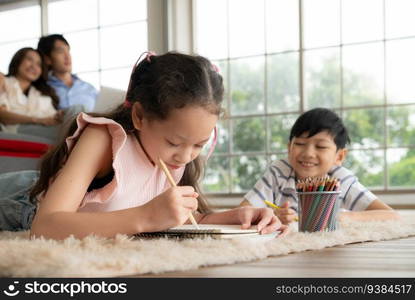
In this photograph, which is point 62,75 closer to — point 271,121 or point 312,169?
point 271,121

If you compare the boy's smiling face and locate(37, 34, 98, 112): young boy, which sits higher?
locate(37, 34, 98, 112): young boy

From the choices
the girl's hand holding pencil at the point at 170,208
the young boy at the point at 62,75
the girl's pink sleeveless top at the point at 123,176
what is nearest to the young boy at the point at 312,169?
the girl's pink sleeveless top at the point at 123,176

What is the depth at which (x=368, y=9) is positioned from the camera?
14.9ft

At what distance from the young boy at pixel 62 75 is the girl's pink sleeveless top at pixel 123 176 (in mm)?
2631

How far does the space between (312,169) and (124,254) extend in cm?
136

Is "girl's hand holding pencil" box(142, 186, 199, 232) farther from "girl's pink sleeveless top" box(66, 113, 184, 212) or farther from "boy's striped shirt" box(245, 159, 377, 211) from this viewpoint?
"boy's striped shirt" box(245, 159, 377, 211)

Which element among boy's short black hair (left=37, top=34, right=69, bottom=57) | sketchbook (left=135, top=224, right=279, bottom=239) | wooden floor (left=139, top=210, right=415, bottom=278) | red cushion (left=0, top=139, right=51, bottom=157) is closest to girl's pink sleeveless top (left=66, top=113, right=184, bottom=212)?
sketchbook (left=135, top=224, right=279, bottom=239)

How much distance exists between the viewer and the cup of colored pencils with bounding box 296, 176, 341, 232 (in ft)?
4.53

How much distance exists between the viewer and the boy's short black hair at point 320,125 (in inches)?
85.0

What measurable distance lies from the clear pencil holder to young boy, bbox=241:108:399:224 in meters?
0.68

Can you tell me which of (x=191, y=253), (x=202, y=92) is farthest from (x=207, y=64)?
(x=191, y=253)

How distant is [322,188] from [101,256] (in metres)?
0.69

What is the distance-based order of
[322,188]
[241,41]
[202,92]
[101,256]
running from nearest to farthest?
[101,256], [202,92], [322,188], [241,41]

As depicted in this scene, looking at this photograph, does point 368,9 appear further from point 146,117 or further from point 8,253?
point 8,253
